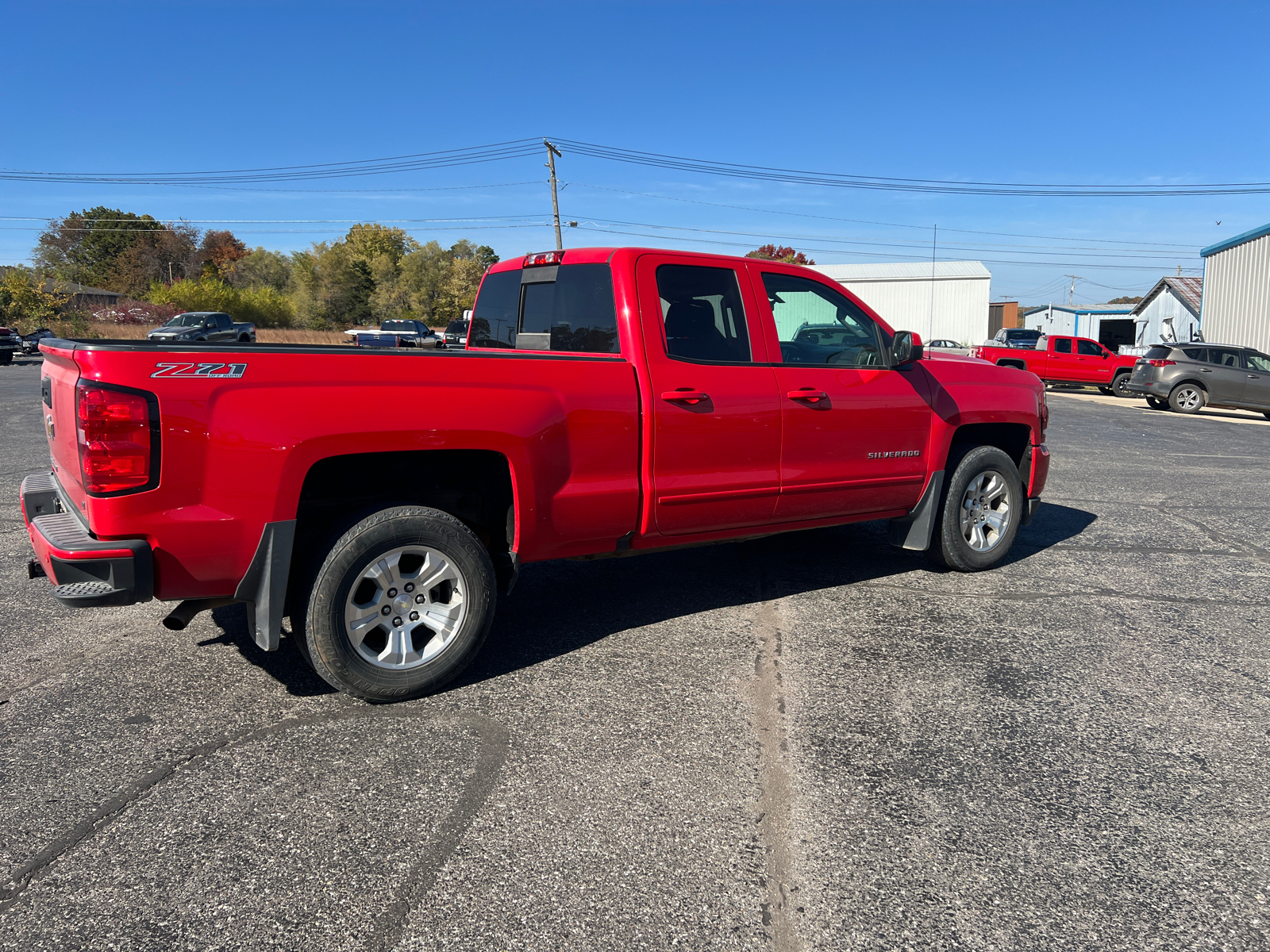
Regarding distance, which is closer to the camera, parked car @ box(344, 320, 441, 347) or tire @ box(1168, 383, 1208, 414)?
tire @ box(1168, 383, 1208, 414)

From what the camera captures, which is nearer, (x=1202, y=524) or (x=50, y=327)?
(x=1202, y=524)

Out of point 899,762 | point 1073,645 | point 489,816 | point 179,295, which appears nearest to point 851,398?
point 1073,645

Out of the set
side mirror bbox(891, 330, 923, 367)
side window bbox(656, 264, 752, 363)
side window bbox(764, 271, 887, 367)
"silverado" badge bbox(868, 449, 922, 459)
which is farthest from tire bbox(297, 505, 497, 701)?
side mirror bbox(891, 330, 923, 367)

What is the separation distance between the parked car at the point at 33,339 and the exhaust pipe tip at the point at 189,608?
1570 inches

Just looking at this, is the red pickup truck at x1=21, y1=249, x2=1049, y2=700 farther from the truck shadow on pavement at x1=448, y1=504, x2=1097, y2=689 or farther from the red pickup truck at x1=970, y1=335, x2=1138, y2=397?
the red pickup truck at x1=970, y1=335, x2=1138, y2=397

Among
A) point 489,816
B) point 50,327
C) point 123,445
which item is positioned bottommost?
point 489,816

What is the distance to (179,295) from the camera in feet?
200

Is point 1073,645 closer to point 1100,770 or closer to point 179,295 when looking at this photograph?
point 1100,770

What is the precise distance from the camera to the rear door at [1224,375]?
20844mm

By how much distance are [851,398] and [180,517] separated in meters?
3.57

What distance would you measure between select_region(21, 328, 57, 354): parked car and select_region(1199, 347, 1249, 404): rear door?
4069cm

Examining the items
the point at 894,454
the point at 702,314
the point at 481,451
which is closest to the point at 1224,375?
the point at 894,454

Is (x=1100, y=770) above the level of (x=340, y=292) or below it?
below

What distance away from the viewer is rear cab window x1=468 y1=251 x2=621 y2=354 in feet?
15.5
